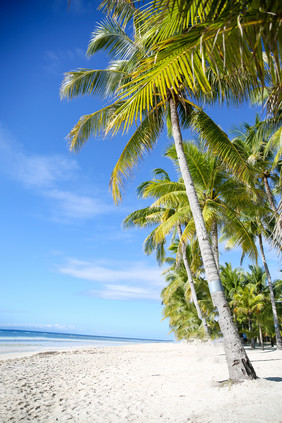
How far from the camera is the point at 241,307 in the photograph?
59.1 feet

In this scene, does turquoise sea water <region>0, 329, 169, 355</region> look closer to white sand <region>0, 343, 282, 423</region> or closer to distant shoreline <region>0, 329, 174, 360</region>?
distant shoreline <region>0, 329, 174, 360</region>

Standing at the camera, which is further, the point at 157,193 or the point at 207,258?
the point at 157,193

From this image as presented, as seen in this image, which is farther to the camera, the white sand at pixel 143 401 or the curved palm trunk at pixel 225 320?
the curved palm trunk at pixel 225 320

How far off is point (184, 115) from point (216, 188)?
11.6 feet

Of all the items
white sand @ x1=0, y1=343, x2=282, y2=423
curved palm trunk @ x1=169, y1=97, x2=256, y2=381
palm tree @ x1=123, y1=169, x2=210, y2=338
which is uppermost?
palm tree @ x1=123, y1=169, x2=210, y2=338

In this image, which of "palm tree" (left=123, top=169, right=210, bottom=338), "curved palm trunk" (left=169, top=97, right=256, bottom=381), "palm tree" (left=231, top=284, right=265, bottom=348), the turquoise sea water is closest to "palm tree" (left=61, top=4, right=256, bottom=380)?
"curved palm trunk" (left=169, top=97, right=256, bottom=381)

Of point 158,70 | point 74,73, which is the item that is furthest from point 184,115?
point 158,70

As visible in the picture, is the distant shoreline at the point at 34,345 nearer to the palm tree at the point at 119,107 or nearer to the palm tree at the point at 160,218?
the palm tree at the point at 160,218

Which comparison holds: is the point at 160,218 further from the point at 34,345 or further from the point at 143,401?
the point at 34,345

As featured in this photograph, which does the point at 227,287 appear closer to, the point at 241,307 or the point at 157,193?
the point at 241,307

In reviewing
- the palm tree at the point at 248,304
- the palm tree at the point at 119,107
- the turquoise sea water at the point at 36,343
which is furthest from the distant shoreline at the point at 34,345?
the palm tree at the point at 248,304

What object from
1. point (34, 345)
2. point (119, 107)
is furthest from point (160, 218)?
point (34, 345)

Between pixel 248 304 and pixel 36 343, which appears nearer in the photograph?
pixel 248 304

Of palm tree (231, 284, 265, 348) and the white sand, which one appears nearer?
the white sand
